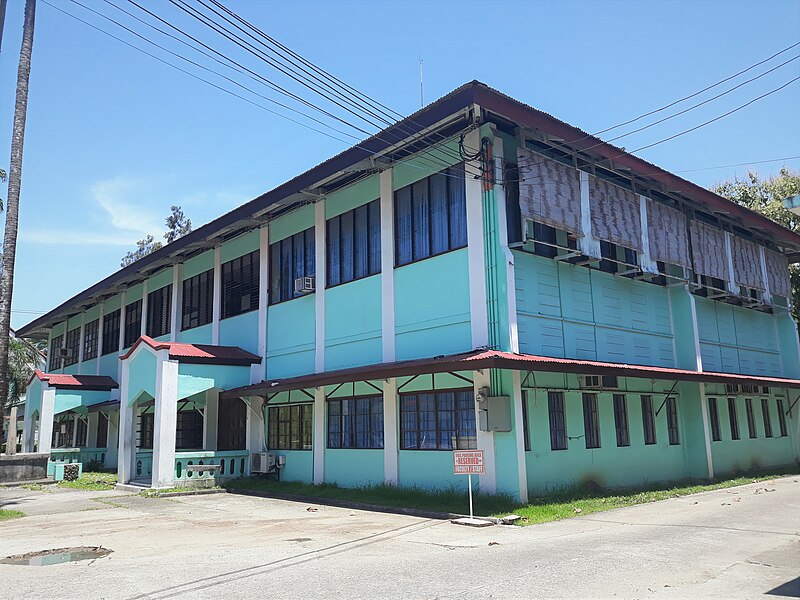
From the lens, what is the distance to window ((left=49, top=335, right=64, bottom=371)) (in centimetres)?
4081

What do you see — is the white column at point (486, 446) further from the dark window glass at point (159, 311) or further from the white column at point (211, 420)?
the dark window glass at point (159, 311)

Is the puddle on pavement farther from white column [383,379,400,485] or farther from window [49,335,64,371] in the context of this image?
window [49,335,64,371]

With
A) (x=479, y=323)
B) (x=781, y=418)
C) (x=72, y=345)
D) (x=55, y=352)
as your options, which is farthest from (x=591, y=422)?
(x=55, y=352)

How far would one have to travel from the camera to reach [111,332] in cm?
3359

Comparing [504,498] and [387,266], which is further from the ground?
[387,266]

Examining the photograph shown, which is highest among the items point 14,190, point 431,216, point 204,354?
point 14,190

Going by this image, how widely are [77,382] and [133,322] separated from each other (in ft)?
11.4

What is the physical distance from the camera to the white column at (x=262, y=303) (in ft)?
73.1

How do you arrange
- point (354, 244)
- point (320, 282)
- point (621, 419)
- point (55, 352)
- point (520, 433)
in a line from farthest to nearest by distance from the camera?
point (55, 352) → point (320, 282) → point (354, 244) → point (621, 419) → point (520, 433)

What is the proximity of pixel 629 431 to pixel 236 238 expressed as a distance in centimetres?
1458

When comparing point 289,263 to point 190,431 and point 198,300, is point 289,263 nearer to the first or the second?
point 198,300

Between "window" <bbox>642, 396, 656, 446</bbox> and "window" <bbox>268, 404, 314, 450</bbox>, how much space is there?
30.4 ft

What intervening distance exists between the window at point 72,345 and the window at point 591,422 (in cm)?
3036

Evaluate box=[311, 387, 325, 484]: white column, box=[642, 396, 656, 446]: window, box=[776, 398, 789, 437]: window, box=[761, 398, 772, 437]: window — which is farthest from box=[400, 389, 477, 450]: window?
box=[776, 398, 789, 437]: window
